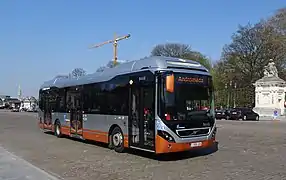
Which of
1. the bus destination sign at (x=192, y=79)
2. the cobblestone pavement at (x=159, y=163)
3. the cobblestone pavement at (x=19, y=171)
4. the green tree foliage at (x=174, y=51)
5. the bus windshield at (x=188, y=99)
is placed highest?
the green tree foliage at (x=174, y=51)

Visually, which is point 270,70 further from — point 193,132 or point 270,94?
point 193,132

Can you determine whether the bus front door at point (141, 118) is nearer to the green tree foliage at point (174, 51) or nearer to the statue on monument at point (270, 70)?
the statue on monument at point (270, 70)

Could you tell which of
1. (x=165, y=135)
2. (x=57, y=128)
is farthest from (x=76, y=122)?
(x=165, y=135)

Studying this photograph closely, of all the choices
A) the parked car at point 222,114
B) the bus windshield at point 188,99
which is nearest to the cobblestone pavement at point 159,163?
the bus windshield at point 188,99

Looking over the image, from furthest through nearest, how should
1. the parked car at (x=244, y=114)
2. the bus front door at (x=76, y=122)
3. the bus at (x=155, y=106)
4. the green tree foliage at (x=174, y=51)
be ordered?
1. the green tree foliage at (x=174, y=51)
2. the parked car at (x=244, y=114)
3. the bus front door at (x=76, y=122)
4. the bus at (x=155, y=106)

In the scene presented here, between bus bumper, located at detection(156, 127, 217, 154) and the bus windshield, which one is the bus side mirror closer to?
the bus windshield

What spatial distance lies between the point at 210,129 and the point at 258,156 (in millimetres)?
1977

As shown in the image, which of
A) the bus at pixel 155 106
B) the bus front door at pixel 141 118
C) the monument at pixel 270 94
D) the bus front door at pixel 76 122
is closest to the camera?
the bus at pixel 155 106

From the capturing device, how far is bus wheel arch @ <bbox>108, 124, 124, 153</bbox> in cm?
1380

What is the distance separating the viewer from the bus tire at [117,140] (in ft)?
45.2

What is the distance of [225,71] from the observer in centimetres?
6406

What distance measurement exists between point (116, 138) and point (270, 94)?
1634 inches

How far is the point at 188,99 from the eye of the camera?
11859 mm

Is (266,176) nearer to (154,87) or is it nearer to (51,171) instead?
(154,87)
